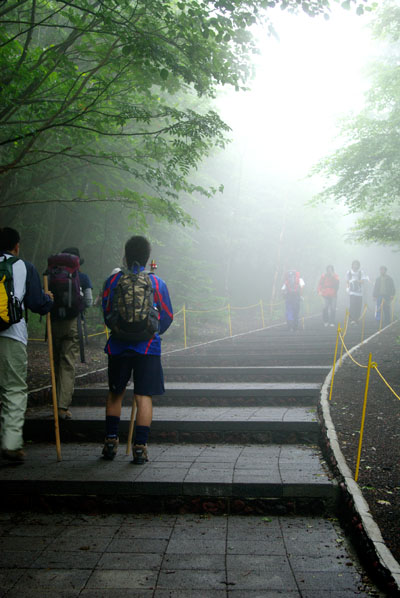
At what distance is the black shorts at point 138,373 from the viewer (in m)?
4.68

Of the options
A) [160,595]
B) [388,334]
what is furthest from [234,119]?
[160,595]

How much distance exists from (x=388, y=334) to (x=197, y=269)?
8413mm

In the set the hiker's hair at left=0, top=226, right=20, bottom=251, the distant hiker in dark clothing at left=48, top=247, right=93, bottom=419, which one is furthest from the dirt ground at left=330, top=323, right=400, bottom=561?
the hiker's hair at left=0, top=226, right=20, bottom=251

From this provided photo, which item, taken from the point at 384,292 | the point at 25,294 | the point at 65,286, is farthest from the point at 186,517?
the point at 384,292

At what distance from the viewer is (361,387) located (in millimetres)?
8102

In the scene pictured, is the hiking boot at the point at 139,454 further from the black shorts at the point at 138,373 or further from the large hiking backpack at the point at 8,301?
the large hiking backpack at the point at 8,301

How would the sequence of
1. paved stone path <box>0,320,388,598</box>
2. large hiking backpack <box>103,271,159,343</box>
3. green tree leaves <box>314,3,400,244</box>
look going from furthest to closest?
green tree leaves <box>314,3,400,244</box> → large hiking backpack <box>103,271,159,343</box> → paved stone path <box>0,320,388,598</box>

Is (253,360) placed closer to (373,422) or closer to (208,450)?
(373,422)

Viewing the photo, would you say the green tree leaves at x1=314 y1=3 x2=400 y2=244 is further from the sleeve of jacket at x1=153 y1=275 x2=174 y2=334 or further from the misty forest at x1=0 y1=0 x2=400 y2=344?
the sleeve of jacket at x1=153 y1=275 x2=174 y2=334

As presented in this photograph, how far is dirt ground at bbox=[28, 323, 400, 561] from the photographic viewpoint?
157 inches

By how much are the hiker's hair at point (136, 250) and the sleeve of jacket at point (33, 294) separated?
87cm

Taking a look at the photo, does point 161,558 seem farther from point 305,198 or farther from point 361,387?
point 305,198

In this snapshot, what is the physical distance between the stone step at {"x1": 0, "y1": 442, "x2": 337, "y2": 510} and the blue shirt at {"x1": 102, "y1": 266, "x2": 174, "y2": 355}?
1020 millimetres

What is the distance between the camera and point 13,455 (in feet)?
15.5
